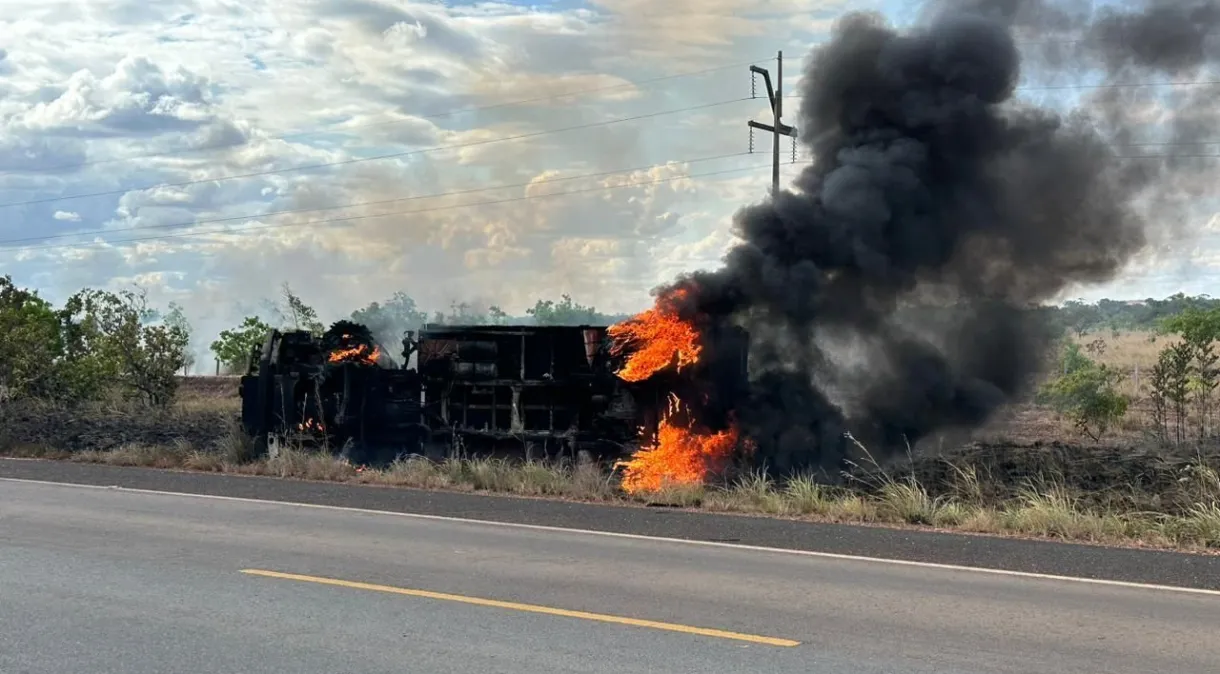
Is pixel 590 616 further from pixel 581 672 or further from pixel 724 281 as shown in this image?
pixel 724 281

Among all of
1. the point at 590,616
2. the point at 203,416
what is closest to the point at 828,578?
the point at 590,616

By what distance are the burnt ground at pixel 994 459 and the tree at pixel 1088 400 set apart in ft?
18.0

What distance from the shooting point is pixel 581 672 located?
218 inches

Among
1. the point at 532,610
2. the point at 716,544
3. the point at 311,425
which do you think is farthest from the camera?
the point at 311,425

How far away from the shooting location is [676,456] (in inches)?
587

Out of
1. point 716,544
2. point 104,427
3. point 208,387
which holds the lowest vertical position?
point 716,544

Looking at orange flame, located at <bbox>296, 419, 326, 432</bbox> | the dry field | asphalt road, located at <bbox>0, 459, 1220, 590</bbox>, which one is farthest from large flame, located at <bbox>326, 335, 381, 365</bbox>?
asphalt road, located at <bbox>0, 459, 1220, 590</bbox>

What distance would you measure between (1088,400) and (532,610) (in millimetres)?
20456

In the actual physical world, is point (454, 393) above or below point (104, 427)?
above

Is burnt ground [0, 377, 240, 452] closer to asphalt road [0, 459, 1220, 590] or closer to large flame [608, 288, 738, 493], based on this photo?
asphalt road [0, 459, 1220, 590]

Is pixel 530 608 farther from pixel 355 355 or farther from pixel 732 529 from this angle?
pixel 355 355

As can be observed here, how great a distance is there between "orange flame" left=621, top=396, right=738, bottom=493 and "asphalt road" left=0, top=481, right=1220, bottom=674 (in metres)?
4.27

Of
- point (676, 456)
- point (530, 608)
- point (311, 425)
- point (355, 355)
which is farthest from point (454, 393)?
point (530, 608)

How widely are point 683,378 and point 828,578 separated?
7.40 meters
